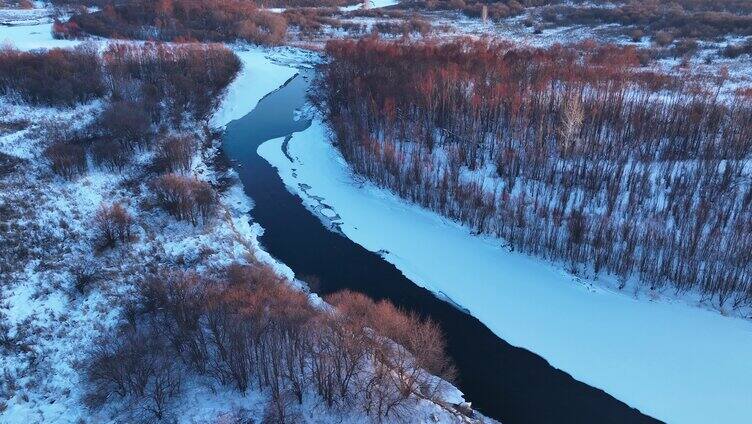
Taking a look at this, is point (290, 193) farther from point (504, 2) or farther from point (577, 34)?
point (504, 2)

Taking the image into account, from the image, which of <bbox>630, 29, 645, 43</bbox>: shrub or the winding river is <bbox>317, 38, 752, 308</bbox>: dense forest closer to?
the winding river

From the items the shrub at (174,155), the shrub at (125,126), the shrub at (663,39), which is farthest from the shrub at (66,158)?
the shrub at (663,39)

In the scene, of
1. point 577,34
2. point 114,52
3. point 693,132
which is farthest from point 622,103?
point 114,52

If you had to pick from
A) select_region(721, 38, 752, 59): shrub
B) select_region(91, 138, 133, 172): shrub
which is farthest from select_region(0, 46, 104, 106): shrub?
select_region(721, 38, 752, 59): shrub

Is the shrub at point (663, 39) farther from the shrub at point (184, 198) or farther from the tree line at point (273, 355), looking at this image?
the shrub at point (184, 198)

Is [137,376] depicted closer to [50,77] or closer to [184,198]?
[184,198]

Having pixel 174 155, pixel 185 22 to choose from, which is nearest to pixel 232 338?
pixel 174 155
